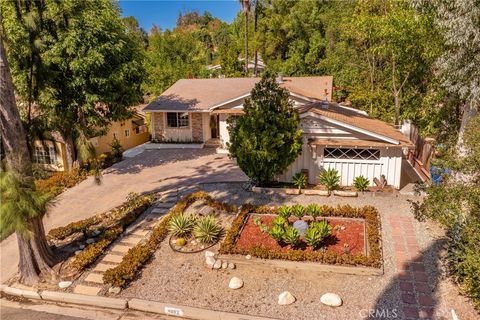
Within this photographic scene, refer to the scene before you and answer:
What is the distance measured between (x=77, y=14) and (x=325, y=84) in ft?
62.9

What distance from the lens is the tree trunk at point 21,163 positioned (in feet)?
28.6

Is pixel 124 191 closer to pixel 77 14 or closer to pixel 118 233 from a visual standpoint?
pixel 118 233

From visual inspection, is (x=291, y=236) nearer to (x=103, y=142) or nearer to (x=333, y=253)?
(x=333, y=253)

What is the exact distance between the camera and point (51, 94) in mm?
15484

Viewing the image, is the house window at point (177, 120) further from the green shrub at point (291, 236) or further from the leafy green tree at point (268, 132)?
the green shrub at point (291, 236)

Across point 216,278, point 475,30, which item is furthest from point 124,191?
point 475,30

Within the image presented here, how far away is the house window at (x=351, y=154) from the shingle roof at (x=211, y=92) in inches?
302

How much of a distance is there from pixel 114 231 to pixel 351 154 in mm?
9987

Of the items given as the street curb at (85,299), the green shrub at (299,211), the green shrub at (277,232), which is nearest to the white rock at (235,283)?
the green shrub at (277,232)

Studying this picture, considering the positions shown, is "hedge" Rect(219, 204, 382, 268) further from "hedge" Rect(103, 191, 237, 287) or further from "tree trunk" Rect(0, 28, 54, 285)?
"tree trunk" Rect(0, 28, 54, 285)

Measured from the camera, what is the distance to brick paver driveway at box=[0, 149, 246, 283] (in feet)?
43.5

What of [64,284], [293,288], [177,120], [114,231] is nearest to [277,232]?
[293,288]

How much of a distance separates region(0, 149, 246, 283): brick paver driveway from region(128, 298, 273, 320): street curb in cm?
454
